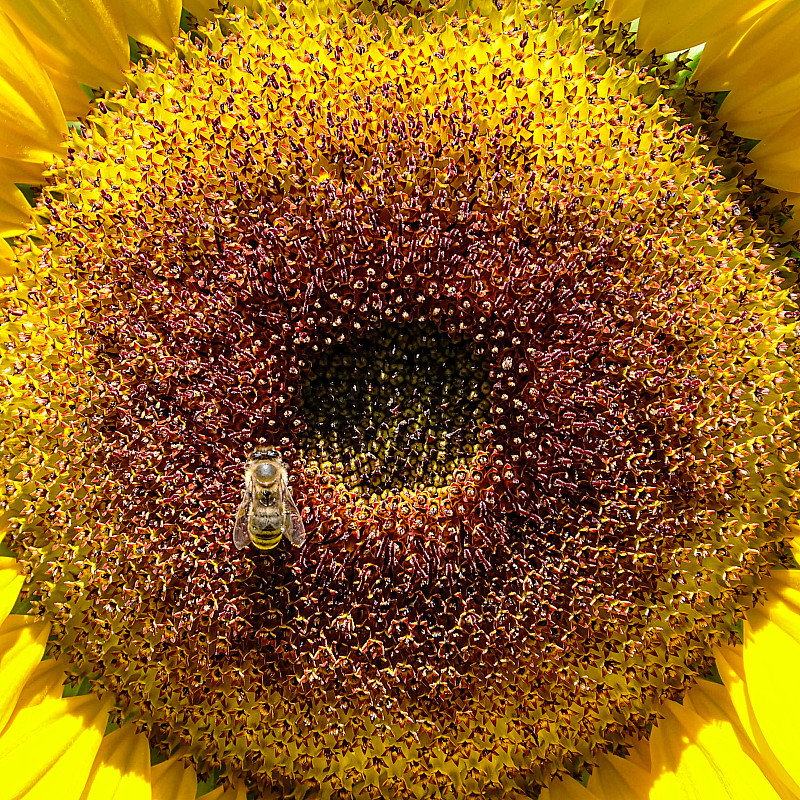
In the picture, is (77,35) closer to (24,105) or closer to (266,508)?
(24,105)

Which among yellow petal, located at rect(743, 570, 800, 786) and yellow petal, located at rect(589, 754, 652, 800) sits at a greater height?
yellow petal, located at rect(743, 570, 800, 786)

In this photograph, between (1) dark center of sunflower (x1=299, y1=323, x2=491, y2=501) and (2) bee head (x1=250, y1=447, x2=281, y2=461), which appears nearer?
(2) bee head (x1=250, y1=447, x2=281, y2=461)

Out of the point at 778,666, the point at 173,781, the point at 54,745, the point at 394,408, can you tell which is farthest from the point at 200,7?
the point at 778,666

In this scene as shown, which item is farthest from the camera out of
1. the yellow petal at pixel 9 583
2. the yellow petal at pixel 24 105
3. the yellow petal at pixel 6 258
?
the yellow petal at pixel 6 258

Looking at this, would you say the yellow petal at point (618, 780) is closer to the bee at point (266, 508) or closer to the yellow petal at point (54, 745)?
the bee at point (266, 508)

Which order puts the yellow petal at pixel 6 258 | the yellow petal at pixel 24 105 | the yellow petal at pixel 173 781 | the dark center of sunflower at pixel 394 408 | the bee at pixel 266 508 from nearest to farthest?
1. the bee at pixel 266 508
2. the dark center of sunflower at pixel 394 408
3. the yellow petal at pixel 24 105
4. the yellow petal at pixel 6 258
5. the yellow petal at pixel 173 781

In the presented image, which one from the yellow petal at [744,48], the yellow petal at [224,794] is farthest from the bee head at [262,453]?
the yellow petal at [744,48]

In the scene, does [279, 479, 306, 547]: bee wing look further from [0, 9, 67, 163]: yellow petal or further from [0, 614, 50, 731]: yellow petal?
[0, 9, 67, 163]: yellow petal

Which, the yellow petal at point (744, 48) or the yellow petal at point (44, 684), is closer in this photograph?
the yellow petal at point (744, 48)

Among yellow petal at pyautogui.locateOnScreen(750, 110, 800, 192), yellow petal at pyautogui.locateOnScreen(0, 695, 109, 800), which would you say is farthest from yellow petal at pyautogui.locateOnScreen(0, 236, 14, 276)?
yellow petal at pyautogui.locateOnScreen(750, 110, 800, 192)
